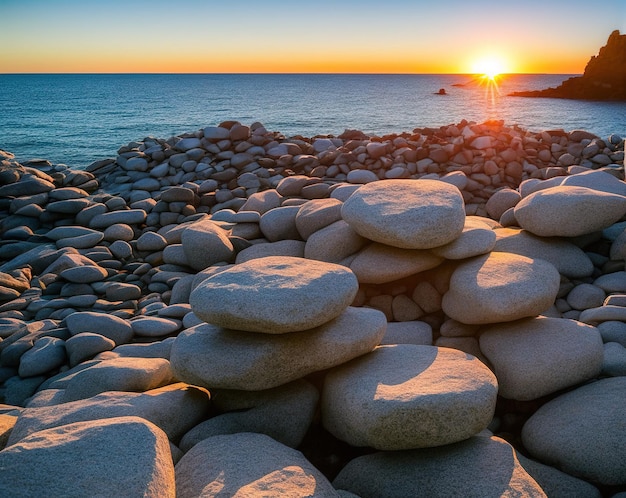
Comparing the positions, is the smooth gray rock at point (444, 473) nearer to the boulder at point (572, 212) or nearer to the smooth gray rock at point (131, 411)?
the smooth gray rock at point (131, 411)

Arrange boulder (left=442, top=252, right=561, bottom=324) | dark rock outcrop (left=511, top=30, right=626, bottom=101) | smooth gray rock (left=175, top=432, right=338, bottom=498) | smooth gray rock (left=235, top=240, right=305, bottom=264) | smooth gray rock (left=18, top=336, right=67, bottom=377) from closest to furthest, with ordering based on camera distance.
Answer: smooth gray rock (left=175, top=432, right=338, bottom=498) → boulder (left=442, top=252, right=561, bottom=324) → smooth gray rock (left=18, top=336, right=67, bottom=377) → smooth gray rock (left=235, top=240, right=305, bottom=264) → dark rock outcrop (left=511, top=30, right=626, bottom=101)

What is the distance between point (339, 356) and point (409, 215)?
1306 millimetres

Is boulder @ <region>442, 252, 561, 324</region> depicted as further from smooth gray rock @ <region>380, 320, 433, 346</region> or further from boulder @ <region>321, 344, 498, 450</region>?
boulder @ <region>321, 344, 498, 450</region>

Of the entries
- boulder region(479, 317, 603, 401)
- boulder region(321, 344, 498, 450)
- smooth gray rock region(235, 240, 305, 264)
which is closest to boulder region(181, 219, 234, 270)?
smooth gray rock region(235, 240, 305, 264)

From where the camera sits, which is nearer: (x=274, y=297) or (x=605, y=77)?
(x=274, y=297)

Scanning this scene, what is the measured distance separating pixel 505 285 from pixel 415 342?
735 millimetres

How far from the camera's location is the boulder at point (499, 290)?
10.3 ft

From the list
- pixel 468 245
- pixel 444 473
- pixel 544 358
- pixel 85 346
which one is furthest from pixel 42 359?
pixel 544 358

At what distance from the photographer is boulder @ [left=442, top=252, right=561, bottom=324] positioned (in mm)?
3137

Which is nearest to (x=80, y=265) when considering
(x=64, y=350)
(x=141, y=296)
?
(x=141, y=296)

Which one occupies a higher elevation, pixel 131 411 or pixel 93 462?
pixel 93 462

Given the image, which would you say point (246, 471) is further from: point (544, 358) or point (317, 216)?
point (317, 216)

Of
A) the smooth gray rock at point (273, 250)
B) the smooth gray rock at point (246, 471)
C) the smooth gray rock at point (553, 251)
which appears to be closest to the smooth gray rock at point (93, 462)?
the smooth gray rock at point (246, 471)

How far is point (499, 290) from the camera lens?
317 cm
